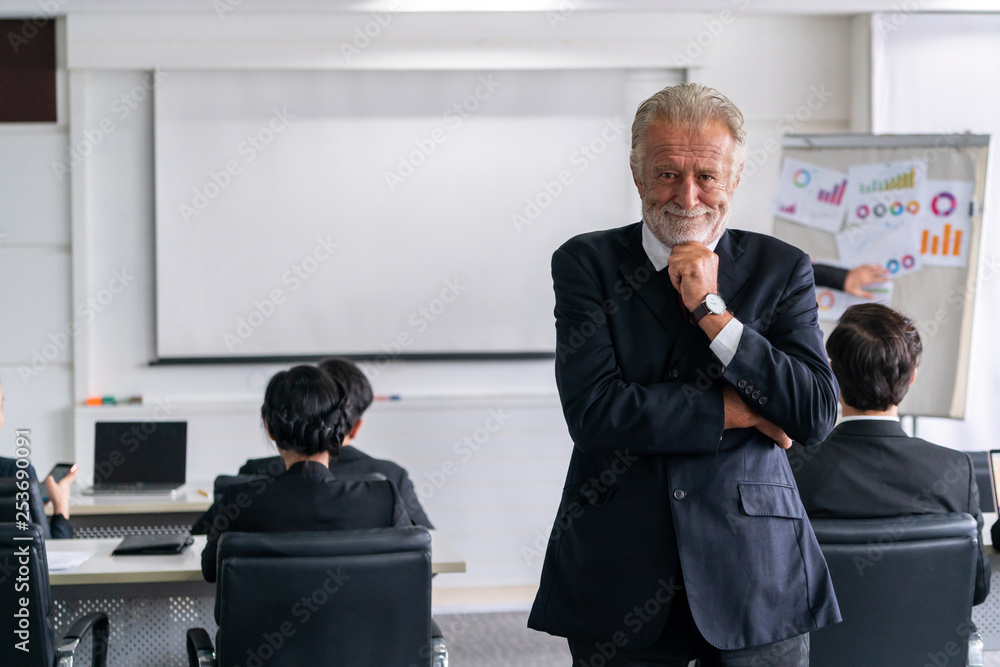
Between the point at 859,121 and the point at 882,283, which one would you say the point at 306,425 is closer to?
the point at 882,283

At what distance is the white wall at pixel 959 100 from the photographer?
5.08 m

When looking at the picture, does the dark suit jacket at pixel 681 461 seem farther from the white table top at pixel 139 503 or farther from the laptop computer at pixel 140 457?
the laptop computer at pixel 140 457

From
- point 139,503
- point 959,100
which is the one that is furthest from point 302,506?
point 959,100

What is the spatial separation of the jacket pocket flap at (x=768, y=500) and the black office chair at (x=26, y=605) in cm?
153

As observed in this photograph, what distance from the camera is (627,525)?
4.64ft

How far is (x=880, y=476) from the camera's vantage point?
218cm

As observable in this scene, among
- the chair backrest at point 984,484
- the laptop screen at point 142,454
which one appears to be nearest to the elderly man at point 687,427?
the chair backrest at point 984,484

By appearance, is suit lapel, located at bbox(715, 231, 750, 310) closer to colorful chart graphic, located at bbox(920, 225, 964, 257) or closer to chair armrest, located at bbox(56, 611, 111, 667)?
chair armrest, located at bbox(56, 611, 111, 667)

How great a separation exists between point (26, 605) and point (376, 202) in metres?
3.24

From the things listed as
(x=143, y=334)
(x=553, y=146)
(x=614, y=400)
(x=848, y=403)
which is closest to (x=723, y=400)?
(x=614, y=400)

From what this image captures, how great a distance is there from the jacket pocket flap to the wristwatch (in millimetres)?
266

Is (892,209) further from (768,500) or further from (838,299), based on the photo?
(768,500)

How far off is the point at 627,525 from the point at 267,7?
4.20 metres

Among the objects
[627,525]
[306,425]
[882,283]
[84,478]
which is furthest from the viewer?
[84,478]
